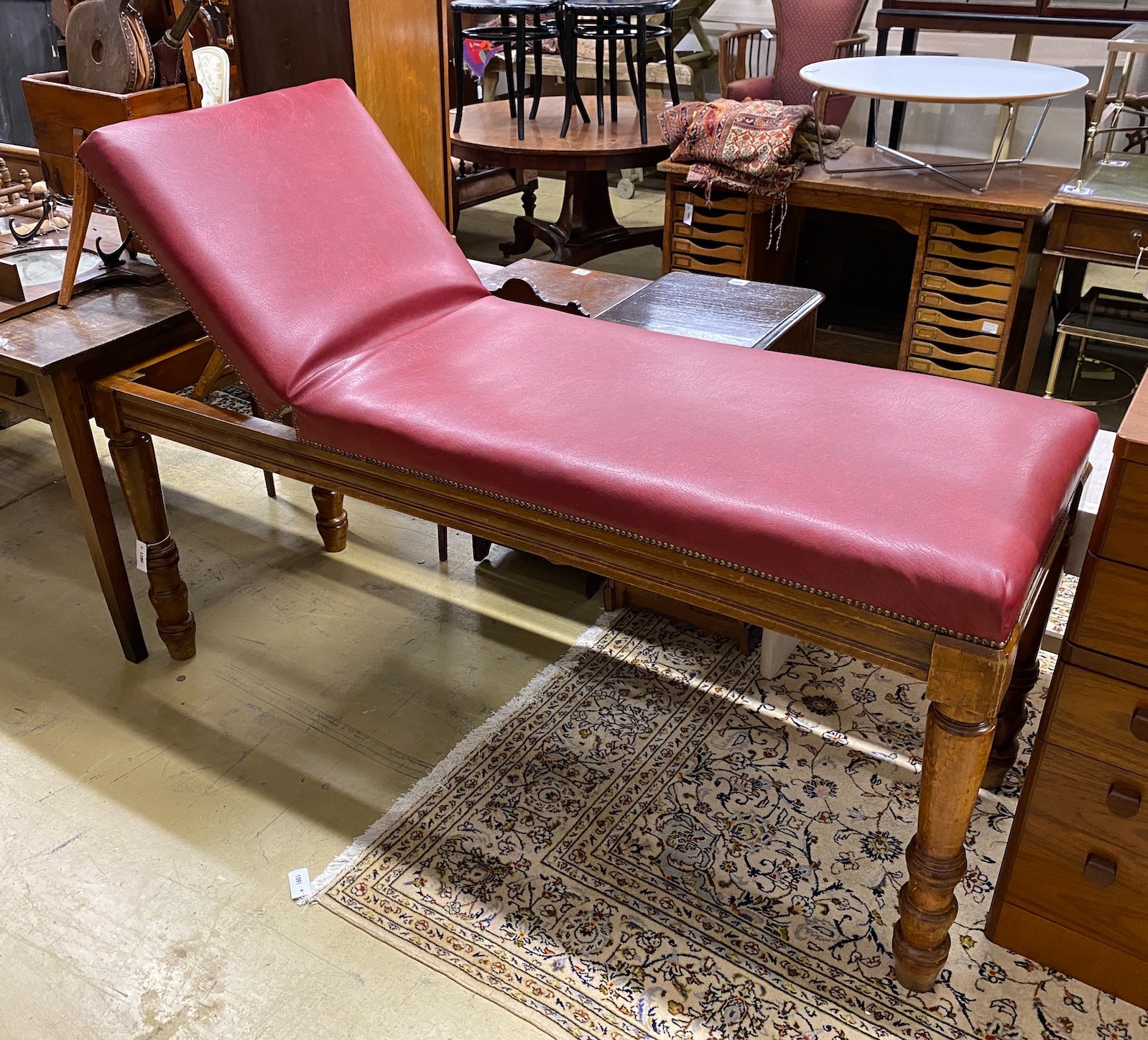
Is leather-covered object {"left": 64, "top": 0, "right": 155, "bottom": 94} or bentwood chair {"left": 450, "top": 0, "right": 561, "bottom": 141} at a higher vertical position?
leather-covered object {"left": 64, "top": 0, "right": 155, "bottom": 94}

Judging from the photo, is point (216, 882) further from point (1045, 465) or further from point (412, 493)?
point (1045, 465)

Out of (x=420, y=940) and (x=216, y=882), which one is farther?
(x=216, y=882)

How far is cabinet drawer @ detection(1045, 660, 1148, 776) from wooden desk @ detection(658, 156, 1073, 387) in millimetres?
2016

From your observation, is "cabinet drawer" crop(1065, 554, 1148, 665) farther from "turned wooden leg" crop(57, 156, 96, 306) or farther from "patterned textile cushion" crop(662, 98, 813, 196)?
"patterned textile cushion" crop(662, 98, 813, 196)

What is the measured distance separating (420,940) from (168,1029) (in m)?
0.35

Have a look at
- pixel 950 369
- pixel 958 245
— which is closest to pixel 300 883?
pixel 950 369

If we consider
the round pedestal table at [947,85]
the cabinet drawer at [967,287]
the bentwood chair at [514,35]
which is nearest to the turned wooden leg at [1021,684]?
the cabinet drawer at [967,287]

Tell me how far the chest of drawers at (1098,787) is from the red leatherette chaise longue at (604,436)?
83mm

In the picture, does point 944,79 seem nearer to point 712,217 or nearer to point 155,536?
point 712,217

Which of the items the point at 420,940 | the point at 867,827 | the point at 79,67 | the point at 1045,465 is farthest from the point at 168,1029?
the point at 79,67

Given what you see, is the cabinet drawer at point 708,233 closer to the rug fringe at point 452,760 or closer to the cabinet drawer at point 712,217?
the cabinet drawer at point 712,217

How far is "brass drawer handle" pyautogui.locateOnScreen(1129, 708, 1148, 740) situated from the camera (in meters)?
1.28

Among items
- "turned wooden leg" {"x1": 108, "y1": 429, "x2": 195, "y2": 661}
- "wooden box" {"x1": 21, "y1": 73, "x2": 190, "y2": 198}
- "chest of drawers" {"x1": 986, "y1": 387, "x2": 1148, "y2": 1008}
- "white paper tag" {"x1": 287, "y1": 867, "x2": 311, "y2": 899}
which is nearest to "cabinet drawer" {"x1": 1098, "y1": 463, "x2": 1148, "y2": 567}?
"chest of drawers" {"x1": 986, "y1": 387, "x2": 1148, "y2": 1008}

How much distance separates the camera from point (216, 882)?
1633 millimetres
